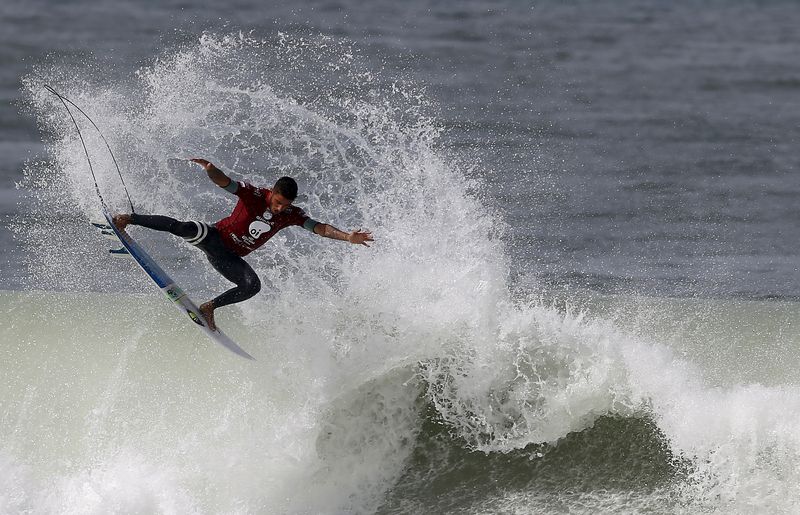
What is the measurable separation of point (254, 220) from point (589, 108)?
15336 millimetres

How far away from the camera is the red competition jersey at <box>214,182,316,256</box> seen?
8562 millimetres

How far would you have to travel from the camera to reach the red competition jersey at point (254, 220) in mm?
8562

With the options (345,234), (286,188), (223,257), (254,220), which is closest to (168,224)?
(223,257)

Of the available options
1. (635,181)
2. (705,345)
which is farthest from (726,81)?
(705,345)

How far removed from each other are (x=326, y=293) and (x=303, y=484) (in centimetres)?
165

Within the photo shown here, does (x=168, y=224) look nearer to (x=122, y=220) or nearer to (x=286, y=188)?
(x=122, y=220)

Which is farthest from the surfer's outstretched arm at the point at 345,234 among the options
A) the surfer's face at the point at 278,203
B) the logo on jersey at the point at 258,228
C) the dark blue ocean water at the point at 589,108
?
the dark blue ocean water at the point at 589,108

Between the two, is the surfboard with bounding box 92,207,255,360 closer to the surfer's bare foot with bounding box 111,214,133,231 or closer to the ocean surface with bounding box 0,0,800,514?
the surfer's bare foot with bounding box 111,214,133,231

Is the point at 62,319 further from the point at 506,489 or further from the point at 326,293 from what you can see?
the point at 506,489

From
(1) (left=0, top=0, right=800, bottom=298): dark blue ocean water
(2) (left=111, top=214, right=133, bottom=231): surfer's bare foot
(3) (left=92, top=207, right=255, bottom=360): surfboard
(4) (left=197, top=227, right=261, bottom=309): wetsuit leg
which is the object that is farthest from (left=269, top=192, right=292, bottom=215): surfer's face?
(1) (left=0, top=0, right=800, bottom=298): dark blue ocean water

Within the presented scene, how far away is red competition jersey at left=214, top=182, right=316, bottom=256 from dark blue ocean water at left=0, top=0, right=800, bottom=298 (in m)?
5.22

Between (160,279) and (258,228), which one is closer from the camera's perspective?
(258,228)

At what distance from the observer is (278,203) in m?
8.41

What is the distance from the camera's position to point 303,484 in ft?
29.9
